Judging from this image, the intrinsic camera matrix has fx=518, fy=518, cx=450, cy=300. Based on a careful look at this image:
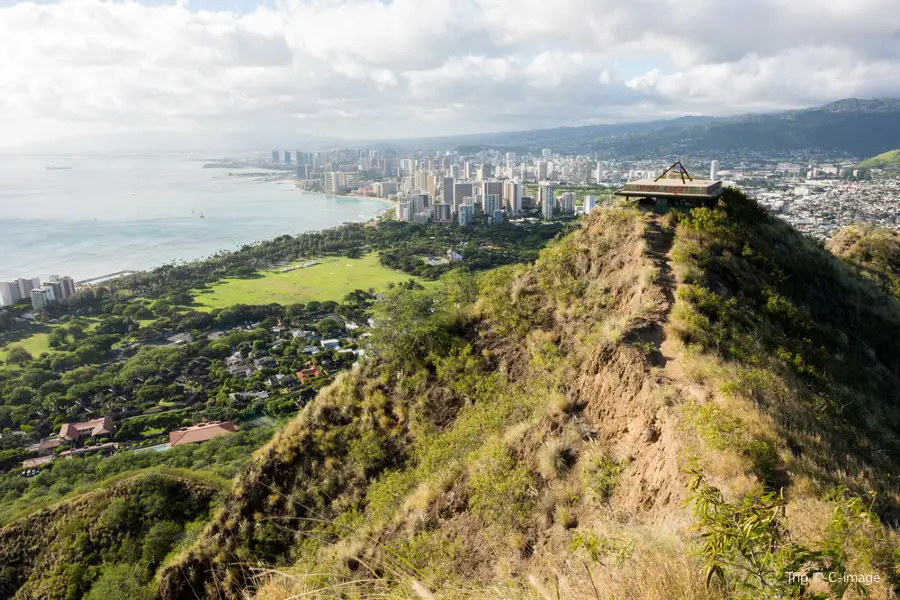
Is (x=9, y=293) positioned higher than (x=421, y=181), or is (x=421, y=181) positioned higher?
(x=421, y=181)

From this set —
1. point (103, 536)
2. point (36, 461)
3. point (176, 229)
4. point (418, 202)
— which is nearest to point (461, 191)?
point (418, 202)

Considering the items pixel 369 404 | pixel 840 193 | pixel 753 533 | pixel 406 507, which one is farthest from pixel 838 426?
pixel 840 193

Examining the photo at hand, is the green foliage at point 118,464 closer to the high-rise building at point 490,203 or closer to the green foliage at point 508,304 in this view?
the green foliage at point 508,304

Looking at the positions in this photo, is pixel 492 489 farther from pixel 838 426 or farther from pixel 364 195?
pixel 364 195

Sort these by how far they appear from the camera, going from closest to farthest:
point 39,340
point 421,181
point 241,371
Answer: point 241,371
point 39,340
point 421,181

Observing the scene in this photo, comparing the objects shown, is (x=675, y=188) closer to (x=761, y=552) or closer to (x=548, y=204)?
(x=761, y=552)

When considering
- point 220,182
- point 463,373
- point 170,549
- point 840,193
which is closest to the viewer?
point 463,373

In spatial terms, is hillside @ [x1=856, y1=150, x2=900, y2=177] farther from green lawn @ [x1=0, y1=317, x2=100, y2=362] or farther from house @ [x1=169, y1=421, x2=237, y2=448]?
green lawn @ [x1=0, y1=317, x2=100, y2=362]
